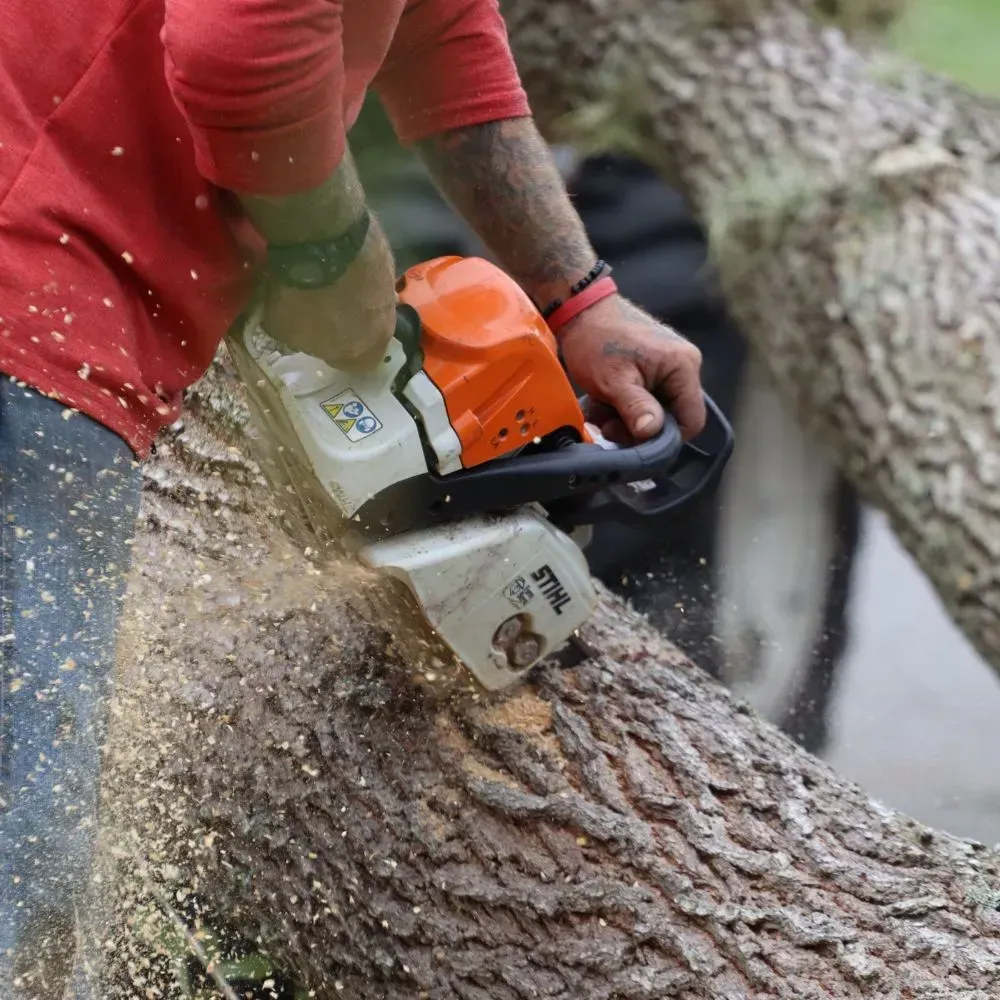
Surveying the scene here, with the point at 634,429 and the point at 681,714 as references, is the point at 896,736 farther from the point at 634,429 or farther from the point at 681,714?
the point at 634,429

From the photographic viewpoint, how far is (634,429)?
1.57m

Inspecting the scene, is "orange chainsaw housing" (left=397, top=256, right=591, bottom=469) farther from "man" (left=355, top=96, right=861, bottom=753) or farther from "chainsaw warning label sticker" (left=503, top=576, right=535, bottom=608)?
"man" (left=355, top=96, right=861, bottom=753)

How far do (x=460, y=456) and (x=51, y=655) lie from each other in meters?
0.58

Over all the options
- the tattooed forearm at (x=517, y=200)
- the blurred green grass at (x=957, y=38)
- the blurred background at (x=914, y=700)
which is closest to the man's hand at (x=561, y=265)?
the tattooed forearm at (x=517, y=200)

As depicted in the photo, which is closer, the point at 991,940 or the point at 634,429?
the point at 991,940

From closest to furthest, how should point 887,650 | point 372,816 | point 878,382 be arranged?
point 372,816
point 878,382
point 887,650

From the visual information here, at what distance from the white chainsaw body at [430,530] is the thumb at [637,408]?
0.20m

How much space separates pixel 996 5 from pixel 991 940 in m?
3.99

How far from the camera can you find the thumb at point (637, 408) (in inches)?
61.4

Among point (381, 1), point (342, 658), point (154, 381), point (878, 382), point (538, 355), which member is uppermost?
point (381, 1)

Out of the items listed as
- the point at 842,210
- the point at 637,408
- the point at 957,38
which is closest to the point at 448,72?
the point at 637,408

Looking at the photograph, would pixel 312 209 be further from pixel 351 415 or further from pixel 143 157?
pixel 351 415

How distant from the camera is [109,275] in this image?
1.08 metres

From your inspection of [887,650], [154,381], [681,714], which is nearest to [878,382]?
[887,650]
